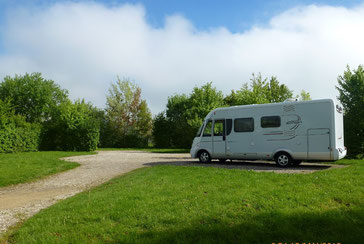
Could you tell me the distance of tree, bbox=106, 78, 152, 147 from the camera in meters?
43.8

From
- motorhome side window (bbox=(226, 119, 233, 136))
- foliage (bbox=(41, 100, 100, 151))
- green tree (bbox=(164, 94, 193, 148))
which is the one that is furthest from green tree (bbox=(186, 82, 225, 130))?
motorhome side window (bbox=(226, 119, 233, 136))

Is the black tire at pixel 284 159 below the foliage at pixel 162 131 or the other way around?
below

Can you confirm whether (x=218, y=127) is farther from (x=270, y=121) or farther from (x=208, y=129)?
(x=270, y=121)

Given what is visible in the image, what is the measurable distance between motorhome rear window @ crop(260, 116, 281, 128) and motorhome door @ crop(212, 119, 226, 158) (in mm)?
2008

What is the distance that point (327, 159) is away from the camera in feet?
39.6

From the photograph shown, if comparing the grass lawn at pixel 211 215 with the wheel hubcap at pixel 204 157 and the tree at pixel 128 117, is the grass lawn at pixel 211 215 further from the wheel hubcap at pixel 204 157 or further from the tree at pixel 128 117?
the tree at pixel 128 117

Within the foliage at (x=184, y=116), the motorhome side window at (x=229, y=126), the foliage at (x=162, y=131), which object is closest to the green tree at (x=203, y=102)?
the foliage at (x=184, y=116)

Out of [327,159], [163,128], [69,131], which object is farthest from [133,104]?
[327,159]

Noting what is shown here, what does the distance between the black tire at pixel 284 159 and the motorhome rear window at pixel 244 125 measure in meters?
1.73

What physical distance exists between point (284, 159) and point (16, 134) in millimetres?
24150

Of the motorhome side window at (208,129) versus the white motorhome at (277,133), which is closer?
the white motorhome at (277,133)

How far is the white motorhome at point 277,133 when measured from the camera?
12.1 m

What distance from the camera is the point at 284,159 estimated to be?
12992 millimetres

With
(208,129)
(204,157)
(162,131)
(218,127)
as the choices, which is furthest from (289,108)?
(162,131)
